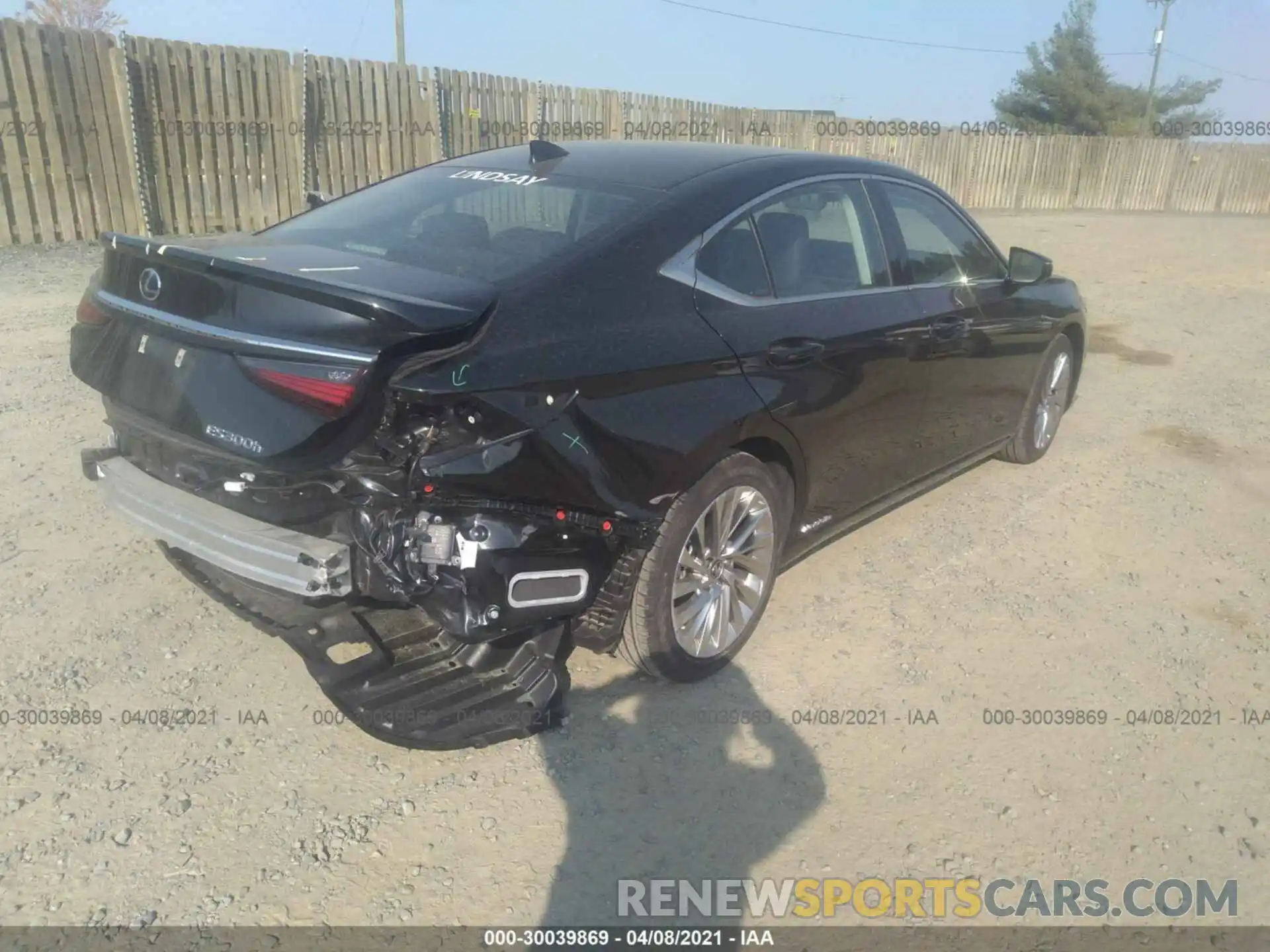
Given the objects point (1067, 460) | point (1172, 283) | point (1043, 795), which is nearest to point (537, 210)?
point (1043, 795)

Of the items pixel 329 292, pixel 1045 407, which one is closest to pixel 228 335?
pixel 329 292

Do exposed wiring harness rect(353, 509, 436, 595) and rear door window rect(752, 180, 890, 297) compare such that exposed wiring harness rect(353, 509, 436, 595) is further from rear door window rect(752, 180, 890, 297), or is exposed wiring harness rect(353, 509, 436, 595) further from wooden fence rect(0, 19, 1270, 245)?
wooden fence rect(0, 19, 1270, 245)

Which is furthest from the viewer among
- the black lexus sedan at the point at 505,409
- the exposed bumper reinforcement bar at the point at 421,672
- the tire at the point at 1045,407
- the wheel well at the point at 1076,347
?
the wheel well at the point at 1076,347

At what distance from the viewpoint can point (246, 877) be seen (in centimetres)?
254

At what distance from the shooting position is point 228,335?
8.63 ft

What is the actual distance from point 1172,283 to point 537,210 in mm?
12170

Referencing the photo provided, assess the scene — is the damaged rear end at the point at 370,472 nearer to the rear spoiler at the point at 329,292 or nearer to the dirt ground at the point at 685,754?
the rear spoiler at the point at 329,292

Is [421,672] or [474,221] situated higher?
[474,221]

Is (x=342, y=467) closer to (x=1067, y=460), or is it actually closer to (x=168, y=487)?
(x=168, y=487)

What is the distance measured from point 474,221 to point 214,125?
862 centimetres

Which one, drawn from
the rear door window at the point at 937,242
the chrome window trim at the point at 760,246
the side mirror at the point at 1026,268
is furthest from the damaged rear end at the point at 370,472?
the side mirror at the point at 1026,268

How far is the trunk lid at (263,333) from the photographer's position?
248cm

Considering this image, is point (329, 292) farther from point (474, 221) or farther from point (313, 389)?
point (474, 221)

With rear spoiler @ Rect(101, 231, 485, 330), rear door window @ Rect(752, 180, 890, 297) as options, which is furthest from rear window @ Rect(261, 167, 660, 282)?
rear door window @ Rect(752, 180, 890, 297)
